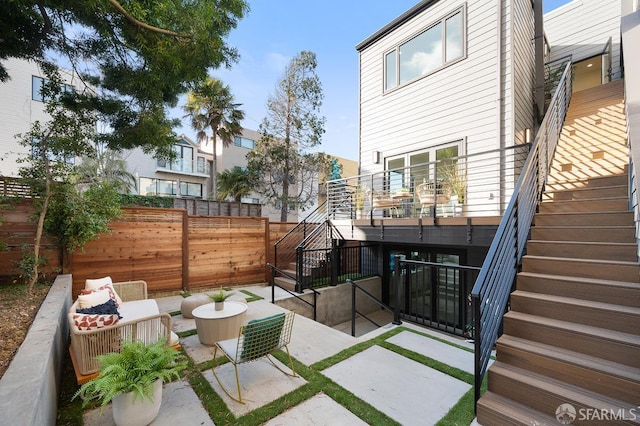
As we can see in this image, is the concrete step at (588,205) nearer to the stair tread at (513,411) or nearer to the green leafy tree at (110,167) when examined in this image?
the stair tread at (513,411)

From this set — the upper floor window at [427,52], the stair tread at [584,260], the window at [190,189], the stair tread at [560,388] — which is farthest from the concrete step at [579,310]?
the window at [190,189]

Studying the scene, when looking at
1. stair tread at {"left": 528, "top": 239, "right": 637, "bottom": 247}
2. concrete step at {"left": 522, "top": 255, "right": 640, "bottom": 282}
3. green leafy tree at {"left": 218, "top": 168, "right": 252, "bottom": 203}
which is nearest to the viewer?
concrete step at {"left": 522, "top": 255, "right": 640, "bottom": 282}

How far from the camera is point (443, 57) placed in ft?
23.0

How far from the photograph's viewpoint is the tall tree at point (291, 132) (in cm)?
1262

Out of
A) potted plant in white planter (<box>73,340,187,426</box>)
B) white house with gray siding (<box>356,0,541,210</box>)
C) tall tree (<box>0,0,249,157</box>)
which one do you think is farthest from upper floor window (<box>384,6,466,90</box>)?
potted plant in white planter (<box>73,340,187,426</box>)

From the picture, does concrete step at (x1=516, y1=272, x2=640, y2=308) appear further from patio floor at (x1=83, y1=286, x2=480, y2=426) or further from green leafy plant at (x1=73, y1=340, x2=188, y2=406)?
green leafy plant at (x1=73, y1=340, x2=188, y2=406)

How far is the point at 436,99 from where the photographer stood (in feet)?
23.2

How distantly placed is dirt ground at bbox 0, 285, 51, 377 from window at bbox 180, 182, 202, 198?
16538 millimetres

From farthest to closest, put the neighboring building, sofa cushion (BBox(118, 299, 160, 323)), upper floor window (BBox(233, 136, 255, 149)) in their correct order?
upper floor window (BBox(233, 136, 255, 149))
the neighboring building
sofa cushion (BBox(118, 299, 160, 323))

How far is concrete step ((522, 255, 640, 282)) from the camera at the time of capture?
8.77 ft

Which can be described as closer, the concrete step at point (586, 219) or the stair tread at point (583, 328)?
the stair tread at point (583, 328)

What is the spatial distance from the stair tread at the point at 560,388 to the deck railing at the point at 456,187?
→ 115 inches

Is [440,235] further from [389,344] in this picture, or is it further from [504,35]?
A: [504,35]

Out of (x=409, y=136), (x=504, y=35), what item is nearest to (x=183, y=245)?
(x=409, y=136)
